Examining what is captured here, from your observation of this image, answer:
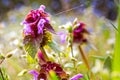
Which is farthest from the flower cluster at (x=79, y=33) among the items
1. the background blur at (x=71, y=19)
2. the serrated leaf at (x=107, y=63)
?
the serrated leaf at (x=107, y=63)

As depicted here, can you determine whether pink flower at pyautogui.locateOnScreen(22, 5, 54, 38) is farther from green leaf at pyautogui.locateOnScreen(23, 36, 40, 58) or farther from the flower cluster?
the flower cluster

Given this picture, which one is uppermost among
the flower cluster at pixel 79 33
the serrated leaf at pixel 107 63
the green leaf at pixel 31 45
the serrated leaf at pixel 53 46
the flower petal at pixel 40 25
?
the flower petal at pixel 40 25

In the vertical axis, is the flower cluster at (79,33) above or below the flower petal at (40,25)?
below

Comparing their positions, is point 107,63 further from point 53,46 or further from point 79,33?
point 79,33

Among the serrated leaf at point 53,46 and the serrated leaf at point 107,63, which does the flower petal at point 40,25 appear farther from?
the serrated leaf at point 107,63

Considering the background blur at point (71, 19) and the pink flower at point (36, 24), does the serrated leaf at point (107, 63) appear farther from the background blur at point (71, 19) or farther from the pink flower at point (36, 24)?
the pink flower at point (36, 24)

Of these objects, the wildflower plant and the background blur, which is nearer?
the wildflower plant

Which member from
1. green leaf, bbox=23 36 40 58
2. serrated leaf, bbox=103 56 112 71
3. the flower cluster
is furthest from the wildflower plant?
the flower cluster

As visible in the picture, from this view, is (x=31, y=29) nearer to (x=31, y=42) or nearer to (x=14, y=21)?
(x=31, y=42)

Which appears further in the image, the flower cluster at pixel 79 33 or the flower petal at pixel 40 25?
the flower cluster at pixel 79 33
